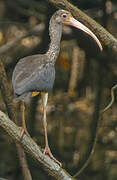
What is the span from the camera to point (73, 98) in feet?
31.4

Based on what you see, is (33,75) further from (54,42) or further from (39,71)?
(54,42)

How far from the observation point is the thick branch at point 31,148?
5051mm

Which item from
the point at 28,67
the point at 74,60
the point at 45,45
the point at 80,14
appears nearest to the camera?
the point at 28,67

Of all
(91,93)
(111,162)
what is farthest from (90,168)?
(91,93)

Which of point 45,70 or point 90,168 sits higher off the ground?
point 45,70

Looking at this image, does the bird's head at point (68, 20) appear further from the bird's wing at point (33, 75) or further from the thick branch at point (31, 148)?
the thick branch at point (31, 148)

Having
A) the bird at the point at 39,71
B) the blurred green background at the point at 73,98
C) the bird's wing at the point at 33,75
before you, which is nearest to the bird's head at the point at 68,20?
the bird at the point at 39,71

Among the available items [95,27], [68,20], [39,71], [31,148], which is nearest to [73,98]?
[95,27]

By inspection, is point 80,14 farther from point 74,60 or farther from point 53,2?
point 74,60

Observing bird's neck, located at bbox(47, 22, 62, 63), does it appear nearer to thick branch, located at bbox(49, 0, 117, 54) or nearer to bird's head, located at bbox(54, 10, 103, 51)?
bird's head, located at bbox(54, 10, 103, 51)

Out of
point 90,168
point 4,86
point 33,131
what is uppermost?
point 4,86

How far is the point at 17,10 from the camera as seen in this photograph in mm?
8992

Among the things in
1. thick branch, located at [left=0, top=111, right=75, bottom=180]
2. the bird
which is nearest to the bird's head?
the bird

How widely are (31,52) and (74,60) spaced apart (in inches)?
34.2
